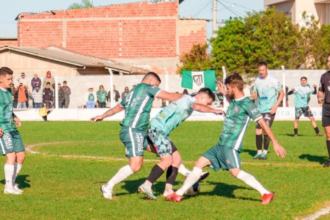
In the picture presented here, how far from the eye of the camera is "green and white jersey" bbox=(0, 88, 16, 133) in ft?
32.8

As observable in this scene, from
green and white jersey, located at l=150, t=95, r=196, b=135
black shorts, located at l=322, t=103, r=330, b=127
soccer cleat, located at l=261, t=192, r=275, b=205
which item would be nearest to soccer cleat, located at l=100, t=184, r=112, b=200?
green and white jersey, located at l=150, t=95, r=196, b=135

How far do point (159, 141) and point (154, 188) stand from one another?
139 cm

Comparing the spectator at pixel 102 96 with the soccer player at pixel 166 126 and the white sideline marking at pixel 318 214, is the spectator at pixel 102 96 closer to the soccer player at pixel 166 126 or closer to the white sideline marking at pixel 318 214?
the soccer player at pixel 166 126

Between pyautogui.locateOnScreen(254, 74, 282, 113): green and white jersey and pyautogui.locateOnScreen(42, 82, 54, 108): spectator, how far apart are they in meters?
19.0

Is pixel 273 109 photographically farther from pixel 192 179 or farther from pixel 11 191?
pixel 11 191

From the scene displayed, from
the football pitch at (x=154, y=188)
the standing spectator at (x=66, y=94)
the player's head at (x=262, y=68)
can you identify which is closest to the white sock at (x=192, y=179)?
the football pitch at (x=154, y=188)

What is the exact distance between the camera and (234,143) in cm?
909

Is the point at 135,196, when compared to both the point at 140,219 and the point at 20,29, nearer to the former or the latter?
the point at 140,219

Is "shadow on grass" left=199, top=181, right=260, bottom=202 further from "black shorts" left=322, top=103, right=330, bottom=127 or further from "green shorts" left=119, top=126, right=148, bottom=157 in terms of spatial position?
"black shorts" left=322, top=103, right=330, bottom=127

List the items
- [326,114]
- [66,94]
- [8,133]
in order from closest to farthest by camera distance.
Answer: [8,133]
[326,114]
[66,94]

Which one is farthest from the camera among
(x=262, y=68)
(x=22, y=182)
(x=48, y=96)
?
(x=48, y=96)

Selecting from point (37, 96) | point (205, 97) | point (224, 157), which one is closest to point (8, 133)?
point (205, 97)

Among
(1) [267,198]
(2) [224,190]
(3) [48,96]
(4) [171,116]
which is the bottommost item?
(2) [224,190]

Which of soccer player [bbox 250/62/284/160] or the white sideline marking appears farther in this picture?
soccer player [bbox 250/62/284/160]
